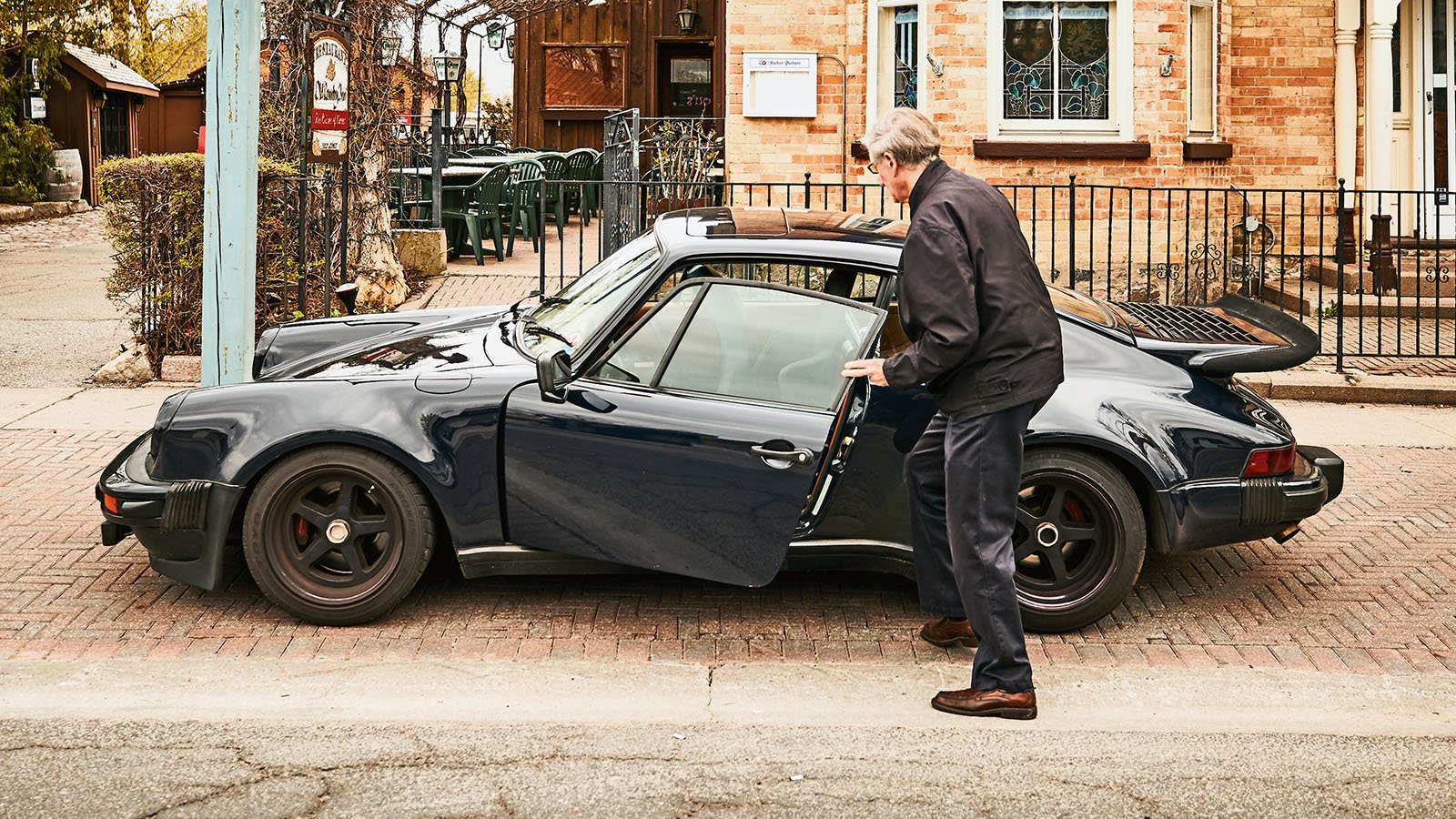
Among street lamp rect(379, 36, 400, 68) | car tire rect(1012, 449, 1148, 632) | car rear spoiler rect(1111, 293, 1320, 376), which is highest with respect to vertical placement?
street lamp rect(379, 36, 400, 68)

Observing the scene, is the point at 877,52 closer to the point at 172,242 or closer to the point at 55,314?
the point at 172,242

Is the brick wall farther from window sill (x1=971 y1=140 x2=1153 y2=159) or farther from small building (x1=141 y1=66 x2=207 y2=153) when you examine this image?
small building (x1=141 y1=66 x2=207 y2=153)

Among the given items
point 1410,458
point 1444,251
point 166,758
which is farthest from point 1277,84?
point 166,758

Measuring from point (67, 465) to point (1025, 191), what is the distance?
30.1 ft

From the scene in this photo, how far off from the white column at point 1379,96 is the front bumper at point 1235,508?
411 inches

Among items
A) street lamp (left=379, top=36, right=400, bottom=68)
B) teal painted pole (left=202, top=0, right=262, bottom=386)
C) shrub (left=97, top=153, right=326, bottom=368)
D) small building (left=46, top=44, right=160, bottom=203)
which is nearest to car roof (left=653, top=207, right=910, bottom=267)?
teal painted pole (left=202, top=0, right=262, bottom=386)

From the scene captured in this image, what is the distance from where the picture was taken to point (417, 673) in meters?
4.98

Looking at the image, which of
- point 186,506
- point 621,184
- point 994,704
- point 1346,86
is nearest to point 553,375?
point 186,506

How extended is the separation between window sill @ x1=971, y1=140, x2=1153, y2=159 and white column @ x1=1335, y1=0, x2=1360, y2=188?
216 cm

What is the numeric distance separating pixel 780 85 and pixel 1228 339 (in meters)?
9.48

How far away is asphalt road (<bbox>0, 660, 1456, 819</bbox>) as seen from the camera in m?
4.04

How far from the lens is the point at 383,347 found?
5.99m

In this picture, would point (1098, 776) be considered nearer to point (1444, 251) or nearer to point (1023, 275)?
point (1023, 275)

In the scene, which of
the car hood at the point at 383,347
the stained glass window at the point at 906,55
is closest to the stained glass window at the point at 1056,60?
the stained glass window at the point at 906,55
